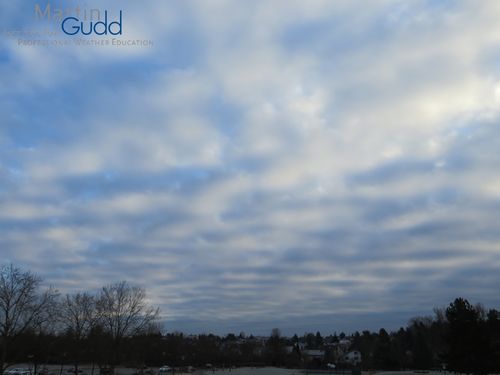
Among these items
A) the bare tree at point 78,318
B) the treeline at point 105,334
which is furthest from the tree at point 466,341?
the bare tree at point 78,318

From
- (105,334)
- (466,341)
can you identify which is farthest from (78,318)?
(466,341)

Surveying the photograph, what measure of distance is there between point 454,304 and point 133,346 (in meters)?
59.4

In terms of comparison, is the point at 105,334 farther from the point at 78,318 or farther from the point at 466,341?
the point at 466,341

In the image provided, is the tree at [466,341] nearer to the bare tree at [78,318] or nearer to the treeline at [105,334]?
the treeline at [105,334]

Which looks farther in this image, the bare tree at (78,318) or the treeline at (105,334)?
the bare tree at (78,318)

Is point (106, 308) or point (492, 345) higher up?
point (106, 308)

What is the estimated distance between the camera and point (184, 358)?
156m

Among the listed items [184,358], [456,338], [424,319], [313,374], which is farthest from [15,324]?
[424,319]

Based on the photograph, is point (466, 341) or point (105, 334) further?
point (105, 334)

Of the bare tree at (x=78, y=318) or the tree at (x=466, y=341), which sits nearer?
the tree at (x=466, y=341)

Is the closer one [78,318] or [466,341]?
[466,341]

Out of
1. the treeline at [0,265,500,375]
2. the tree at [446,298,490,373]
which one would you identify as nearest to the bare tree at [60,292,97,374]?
the treeline at [0,265,500,375]

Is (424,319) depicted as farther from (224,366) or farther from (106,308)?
(106,308)

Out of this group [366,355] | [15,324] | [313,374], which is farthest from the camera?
[366,355]
